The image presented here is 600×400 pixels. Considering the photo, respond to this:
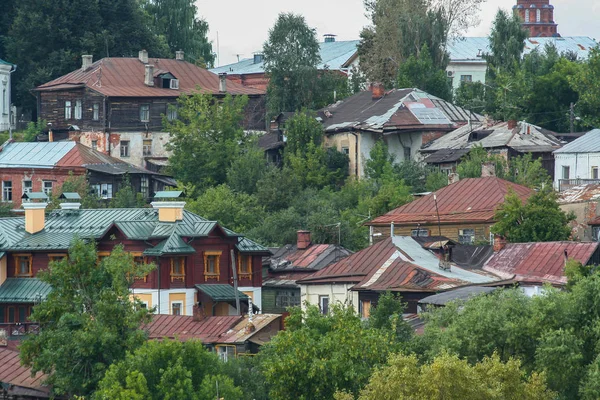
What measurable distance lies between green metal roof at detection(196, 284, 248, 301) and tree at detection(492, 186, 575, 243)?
28.8 ft

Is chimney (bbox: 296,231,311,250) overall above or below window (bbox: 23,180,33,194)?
below

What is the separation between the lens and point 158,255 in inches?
2264

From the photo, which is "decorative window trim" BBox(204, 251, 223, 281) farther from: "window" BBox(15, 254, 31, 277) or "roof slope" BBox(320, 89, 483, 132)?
"roof slope" BBox(320, 89, 483, 132)

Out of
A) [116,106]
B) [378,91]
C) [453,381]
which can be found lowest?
[453,381]

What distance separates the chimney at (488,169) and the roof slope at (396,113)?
755cm

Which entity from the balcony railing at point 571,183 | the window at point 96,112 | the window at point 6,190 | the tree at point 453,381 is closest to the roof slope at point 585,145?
the balcony railing at point 571,183

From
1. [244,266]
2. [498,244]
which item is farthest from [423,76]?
[498,244]

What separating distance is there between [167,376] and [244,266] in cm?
2069

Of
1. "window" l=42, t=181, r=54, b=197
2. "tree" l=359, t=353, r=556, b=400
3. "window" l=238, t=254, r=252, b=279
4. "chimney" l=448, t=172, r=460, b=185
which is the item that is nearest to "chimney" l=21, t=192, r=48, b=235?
"window" l=238, t=254, r=252, b=279

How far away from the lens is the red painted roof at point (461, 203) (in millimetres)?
62378

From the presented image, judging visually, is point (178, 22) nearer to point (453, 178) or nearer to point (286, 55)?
point (286, 55)

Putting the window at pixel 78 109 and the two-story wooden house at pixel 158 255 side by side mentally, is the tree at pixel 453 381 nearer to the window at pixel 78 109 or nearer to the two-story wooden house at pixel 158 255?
the two-story wooden house at pixel 158 255

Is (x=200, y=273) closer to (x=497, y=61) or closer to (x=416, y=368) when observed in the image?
(x=416, y=368)

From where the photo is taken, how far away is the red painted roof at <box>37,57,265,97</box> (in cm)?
7988
